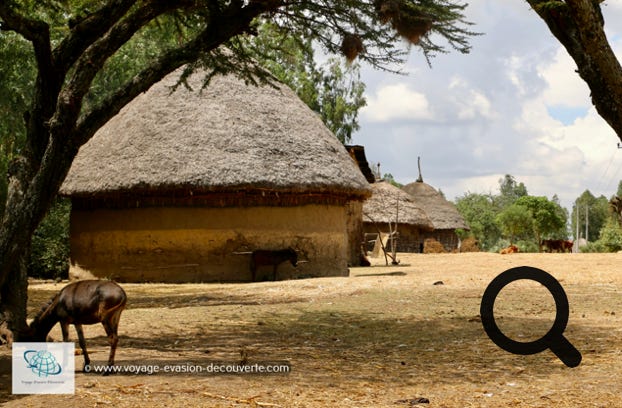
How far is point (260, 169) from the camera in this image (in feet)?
51.2

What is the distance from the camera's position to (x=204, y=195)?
15.7 metres

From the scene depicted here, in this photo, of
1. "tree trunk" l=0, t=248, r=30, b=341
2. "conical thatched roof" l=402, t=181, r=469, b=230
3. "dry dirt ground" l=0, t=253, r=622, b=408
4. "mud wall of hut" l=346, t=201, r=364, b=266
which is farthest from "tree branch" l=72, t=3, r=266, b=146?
"conical thatched roof" l=402, t=181, r=469, b=230

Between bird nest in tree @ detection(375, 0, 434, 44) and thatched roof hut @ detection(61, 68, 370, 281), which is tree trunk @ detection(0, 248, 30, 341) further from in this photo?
thatched roof hut @ detection(61, 68, 370, 281)

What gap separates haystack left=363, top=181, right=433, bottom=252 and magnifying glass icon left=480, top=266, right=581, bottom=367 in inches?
901

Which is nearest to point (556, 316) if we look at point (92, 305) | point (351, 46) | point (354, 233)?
point (92, 305)

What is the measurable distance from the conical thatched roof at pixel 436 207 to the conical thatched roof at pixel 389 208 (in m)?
6.39

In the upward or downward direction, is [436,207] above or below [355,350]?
above

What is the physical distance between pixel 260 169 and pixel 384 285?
11.8 ft

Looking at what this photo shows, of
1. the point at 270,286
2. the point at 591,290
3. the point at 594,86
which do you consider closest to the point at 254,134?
the point at 270,286

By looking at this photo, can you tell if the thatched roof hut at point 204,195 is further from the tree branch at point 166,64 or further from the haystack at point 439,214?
the haystack at point 439,214

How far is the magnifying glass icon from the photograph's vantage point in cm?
532

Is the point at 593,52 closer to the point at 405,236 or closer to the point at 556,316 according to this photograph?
the point at 556,316

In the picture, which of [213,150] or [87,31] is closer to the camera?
[87,31]

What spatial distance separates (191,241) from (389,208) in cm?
1590
